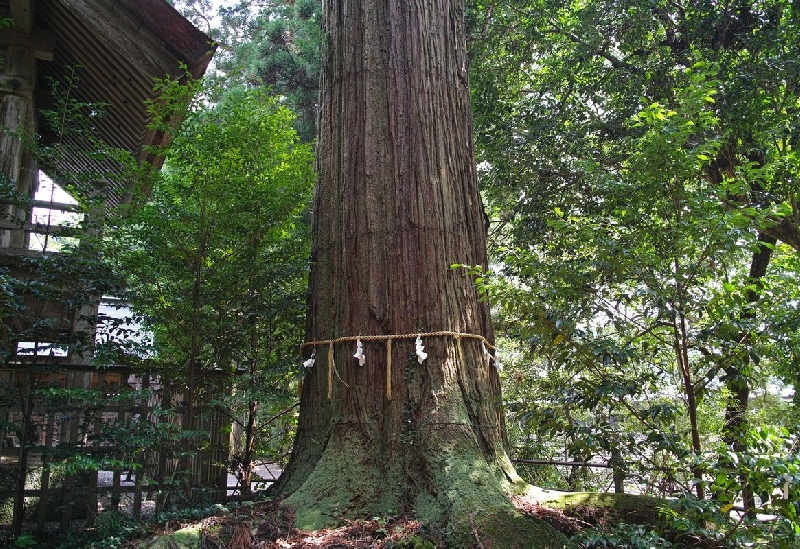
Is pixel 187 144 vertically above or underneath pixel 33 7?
underneath

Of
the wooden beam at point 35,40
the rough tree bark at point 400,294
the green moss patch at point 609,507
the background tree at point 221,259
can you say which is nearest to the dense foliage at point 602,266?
the background tree at point 221,259

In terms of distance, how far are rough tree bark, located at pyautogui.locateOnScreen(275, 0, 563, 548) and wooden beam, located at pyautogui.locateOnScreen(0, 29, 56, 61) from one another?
3.92 m

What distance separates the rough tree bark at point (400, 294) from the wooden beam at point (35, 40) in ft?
12.9

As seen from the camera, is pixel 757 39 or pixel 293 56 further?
pixel 293 56

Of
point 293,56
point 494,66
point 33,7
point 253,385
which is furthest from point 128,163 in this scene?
point 293,56

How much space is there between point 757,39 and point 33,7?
735cm

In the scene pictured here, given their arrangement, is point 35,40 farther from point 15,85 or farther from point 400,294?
point 400,294

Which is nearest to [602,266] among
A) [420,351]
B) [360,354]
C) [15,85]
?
[420,351]

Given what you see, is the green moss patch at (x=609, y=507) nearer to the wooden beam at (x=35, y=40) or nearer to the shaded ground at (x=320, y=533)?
the shaded ground at (x=320, y=533)

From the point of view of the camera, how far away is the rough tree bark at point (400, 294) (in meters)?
2.92

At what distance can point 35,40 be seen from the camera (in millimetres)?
6355

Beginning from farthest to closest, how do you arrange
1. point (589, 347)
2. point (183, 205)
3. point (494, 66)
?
point (494, 66) < point (183, 205) < point (589, 347)

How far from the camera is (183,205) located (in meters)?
3.71

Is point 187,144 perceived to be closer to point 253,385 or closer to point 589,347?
point 253,385
